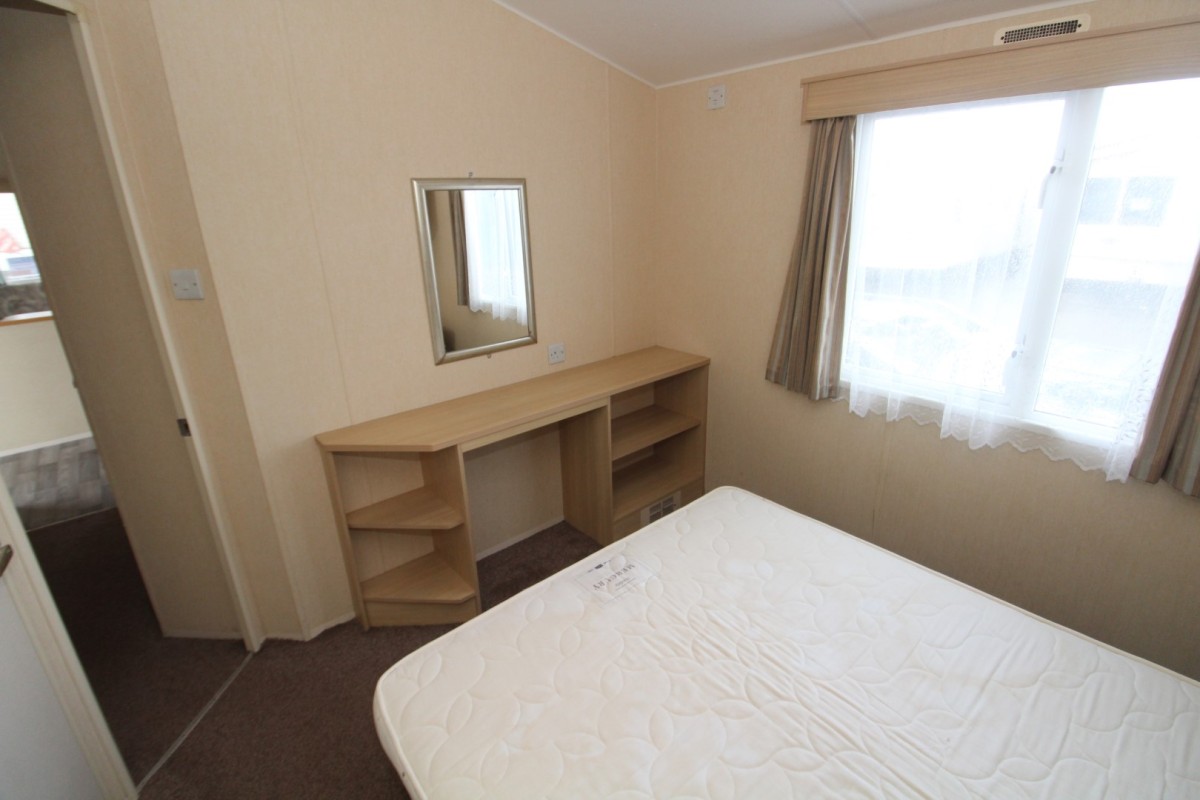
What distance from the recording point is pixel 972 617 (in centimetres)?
150

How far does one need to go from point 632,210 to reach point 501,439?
5.01ft

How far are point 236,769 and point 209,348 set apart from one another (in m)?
1.38

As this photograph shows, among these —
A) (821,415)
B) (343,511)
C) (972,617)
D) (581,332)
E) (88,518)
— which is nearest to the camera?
(972,617)

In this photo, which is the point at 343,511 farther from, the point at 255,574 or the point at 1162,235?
the point at 1162,235

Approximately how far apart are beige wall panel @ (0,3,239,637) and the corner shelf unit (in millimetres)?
555

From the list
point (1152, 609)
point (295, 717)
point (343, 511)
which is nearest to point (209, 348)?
point (343, 511)

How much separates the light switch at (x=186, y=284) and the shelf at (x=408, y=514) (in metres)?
0.97

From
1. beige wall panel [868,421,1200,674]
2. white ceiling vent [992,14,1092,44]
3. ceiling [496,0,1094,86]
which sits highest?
ceiling [496,0,1094,86]

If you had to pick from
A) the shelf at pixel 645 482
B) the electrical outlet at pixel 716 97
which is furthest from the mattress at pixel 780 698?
the electrical outlet at pixel 716 97

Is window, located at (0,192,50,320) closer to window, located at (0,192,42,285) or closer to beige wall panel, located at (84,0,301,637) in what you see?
window, located at (0,192,42,285)

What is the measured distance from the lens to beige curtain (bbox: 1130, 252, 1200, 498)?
1.55 meters

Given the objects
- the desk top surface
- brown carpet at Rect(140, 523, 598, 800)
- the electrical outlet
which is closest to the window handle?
the electrical outlet

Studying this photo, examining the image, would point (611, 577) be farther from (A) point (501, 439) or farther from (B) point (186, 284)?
(B) point (186, 284)

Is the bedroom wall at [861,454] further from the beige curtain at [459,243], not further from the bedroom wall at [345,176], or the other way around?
the beige curtain at [459,243]
